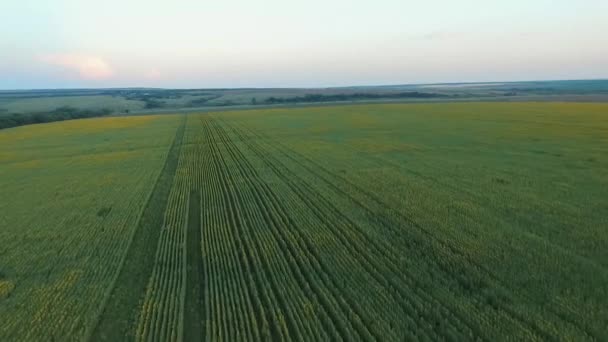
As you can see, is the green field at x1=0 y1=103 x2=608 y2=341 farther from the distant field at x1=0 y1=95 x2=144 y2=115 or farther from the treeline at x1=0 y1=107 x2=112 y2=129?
the distant field at x1=0 y1=95 x2=144 y2=115

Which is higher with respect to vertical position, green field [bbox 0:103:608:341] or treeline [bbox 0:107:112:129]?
green field [bbox 0:103:608:341]

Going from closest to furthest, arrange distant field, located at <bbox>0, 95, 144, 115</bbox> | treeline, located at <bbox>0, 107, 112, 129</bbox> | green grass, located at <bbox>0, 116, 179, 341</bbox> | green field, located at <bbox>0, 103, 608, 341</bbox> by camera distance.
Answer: green field, located at <bbox>0, 103, 608, 341</bbox> → green grass, located at <bbox>0, 116, 179, 341</bbox> → treeline, located at <bbox>0, 107, 112, 129</bbox> → distant field, located at <bbox>0, 95, 144, 115</bbox>

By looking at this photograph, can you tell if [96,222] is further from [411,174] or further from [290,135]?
[290,135]

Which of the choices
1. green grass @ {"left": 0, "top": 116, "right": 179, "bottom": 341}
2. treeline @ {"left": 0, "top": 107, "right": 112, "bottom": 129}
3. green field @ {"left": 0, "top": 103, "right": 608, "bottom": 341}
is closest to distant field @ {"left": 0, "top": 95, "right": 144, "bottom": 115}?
treeline @ {"left": 0, "top": 107, "right": 112, "bottom": 129}

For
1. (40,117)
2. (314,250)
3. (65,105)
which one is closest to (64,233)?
(314,250)

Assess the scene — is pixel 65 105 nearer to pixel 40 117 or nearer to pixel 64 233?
pixel 40 117

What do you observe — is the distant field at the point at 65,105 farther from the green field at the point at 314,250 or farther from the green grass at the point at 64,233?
the green field at the point at 314,250

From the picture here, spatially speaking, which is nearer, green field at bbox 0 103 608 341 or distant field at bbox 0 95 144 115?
green field at bbox 0 103 608 341

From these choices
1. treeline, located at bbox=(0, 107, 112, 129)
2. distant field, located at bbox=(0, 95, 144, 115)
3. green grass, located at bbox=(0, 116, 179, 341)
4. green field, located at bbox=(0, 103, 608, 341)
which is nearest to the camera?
green field, located at bbox=(0, 103, 608, 341)
